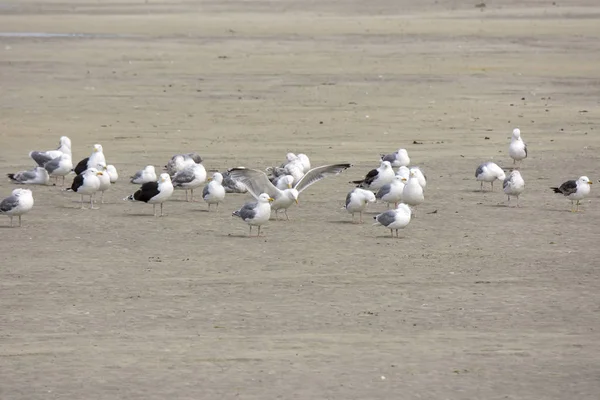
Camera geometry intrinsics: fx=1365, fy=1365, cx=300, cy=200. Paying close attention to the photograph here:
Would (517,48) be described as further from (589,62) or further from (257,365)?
(257,365)

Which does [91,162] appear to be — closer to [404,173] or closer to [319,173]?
[319,173]

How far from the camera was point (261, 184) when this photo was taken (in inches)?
716

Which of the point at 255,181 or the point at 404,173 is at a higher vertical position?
the point at 404,173

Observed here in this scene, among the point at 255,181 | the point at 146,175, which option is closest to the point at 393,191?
the point at 255,181

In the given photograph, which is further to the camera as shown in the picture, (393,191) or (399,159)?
(399,159)

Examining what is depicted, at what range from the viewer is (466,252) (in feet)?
52.6

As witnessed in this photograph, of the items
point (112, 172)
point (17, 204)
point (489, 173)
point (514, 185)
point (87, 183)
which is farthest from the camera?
point (112, 172)

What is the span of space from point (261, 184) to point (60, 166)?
3820 mm

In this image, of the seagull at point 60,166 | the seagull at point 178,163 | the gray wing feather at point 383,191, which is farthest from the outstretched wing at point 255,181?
the seagull at point 60,166

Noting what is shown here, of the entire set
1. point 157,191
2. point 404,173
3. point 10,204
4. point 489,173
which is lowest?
point 10,204

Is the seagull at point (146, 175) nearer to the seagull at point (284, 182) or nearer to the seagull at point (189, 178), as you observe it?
the seagull at point (189, 178)

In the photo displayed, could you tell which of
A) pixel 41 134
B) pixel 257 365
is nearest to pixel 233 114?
pixel 41 134

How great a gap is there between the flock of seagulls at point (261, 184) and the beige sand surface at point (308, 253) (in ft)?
0.92

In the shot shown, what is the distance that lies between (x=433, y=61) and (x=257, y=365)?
96.0ft
